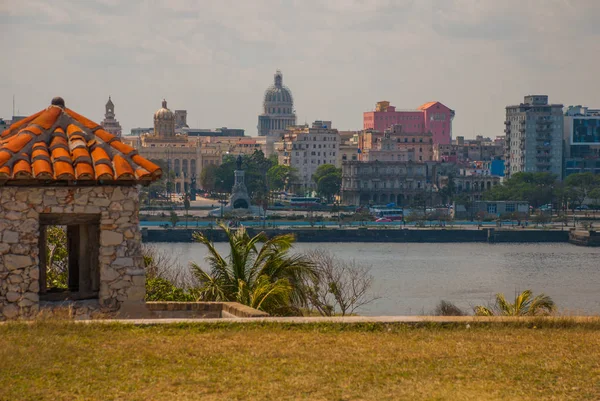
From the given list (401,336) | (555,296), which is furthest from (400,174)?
(401,336)

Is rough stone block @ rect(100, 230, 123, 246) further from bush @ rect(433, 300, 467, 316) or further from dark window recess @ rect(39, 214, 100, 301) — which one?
bush @ rect(433, 300, 467, 316)

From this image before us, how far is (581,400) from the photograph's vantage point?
11023mm

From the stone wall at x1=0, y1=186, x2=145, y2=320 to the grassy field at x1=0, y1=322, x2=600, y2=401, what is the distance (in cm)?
123

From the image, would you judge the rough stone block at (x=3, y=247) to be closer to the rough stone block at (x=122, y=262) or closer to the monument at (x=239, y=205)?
the rough stone block at (x=122, y=262)

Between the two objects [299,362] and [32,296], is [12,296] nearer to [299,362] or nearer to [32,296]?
[32,296]

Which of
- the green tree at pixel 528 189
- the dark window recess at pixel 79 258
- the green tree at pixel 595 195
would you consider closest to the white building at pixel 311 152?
the green tree at pixel 528 189

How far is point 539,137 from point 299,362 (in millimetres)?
155854

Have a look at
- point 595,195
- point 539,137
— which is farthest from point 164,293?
point 539,137

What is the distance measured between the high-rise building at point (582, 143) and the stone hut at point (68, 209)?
157m

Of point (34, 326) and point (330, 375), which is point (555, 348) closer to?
point (330, 375)

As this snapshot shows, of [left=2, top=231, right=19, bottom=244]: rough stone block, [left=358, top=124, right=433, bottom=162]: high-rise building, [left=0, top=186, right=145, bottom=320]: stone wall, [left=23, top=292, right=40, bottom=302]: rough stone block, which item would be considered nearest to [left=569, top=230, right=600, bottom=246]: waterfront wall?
[left=358, top=124, right=433, bottom=162]: high-rise building

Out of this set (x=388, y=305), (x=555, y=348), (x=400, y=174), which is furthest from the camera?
(x=400, y=174)

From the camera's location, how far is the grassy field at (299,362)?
11195 millimetres

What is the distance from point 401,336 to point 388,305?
45400 mm
